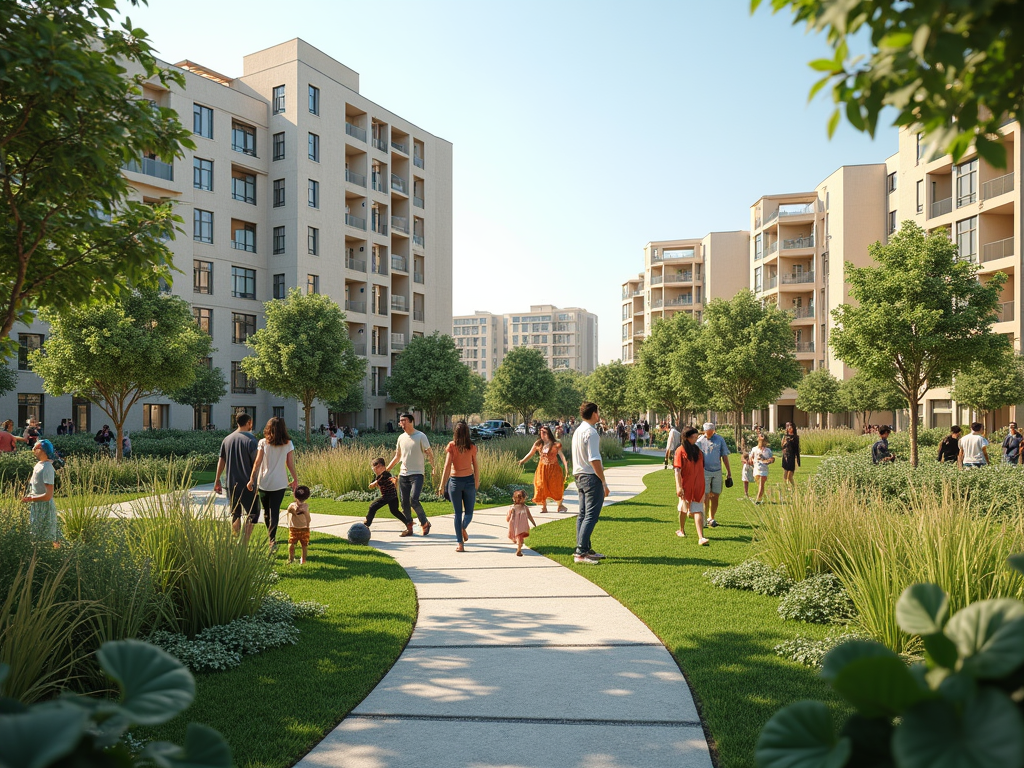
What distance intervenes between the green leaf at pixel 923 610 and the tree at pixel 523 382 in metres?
58.7

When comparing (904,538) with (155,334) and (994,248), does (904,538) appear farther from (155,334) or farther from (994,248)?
(994,248)

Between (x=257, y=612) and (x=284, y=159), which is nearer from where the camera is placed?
(x=257, y=612)

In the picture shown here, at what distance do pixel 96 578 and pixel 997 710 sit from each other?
584 cm

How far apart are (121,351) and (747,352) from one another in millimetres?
29476

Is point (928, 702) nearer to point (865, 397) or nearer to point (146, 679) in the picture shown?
point (146, 679)

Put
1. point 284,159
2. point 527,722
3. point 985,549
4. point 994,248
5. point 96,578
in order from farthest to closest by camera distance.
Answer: point 284,159, point 994,248, point 985,549, point 96,578, point 527,722

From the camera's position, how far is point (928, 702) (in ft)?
3.15

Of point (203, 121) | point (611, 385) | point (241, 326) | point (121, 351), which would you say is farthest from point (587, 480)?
point (611, 385)

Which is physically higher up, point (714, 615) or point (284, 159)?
point (284, 159)

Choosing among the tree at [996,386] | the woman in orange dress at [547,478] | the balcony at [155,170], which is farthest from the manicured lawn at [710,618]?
the balcony at [155,170]

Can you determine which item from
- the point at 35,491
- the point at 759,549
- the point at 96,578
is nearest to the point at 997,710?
the point at 96,578

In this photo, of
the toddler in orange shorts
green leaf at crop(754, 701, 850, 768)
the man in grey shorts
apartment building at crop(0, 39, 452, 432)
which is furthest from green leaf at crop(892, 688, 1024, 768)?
apartment building at crop(0, 39, 452, 432)

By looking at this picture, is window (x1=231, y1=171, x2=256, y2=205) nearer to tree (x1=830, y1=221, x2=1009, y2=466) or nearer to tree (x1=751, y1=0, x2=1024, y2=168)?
tree (x1=830, y1=221, x2=1009, y2=466)

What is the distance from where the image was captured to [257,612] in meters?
6.71
